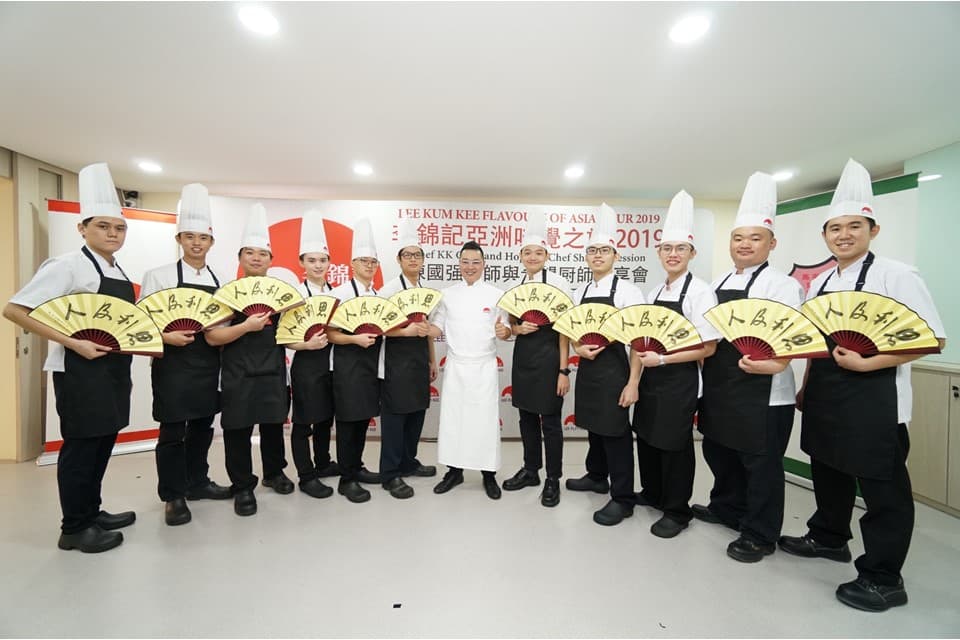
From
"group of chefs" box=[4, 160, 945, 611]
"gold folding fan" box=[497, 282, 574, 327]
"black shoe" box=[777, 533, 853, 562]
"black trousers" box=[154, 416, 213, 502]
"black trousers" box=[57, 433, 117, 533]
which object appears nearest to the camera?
"group of chefs" box=[4, 160, 945, 611]

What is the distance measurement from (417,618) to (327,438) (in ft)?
5.93

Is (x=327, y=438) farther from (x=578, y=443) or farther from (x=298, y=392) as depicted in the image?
(x=578, y=443)

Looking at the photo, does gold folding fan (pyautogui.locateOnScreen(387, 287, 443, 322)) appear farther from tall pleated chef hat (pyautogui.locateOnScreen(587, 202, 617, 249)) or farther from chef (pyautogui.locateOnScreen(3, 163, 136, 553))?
chef (pyautogui.locateOnScreen(3, 163, 136, 553))

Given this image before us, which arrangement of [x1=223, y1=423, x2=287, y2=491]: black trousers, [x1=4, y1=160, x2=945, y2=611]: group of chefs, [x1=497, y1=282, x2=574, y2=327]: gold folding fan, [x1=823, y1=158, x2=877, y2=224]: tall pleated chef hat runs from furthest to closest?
[x1=497, y1=282, x2=574, y2=327]: gold folding fan → [x1=223, y1=423, x2=287, y2=491]: black trousers → [x1=823, y1=158, x2=877, y2=224]: tall pleated chef hat → [x1=4, y1=160, x2=945, y2=611]: group of chefs

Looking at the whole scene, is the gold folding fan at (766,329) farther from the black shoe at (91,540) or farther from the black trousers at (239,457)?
the black shoe at (91,540)

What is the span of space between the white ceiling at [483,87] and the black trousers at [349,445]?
2.37 m

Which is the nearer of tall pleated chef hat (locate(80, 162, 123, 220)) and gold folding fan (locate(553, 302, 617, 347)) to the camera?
tall pleated chef hat (locate(80, 162, 123, 220))

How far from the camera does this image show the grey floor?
178cm

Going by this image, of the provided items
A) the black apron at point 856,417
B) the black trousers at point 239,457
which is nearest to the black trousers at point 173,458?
the black trousers at point 239,457

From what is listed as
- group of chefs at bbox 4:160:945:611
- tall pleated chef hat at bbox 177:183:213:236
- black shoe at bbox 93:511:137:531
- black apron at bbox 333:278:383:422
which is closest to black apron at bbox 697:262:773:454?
group of chefs at bbox 4:160:945:611

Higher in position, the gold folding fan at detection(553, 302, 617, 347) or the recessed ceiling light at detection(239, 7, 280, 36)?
the recessed ceiling light at detection(239, 7, 280, 36)

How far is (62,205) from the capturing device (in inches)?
148

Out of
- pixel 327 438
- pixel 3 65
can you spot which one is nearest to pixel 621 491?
pixel 327 438

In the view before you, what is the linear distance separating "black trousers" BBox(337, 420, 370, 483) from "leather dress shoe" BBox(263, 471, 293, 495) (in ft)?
1.43
